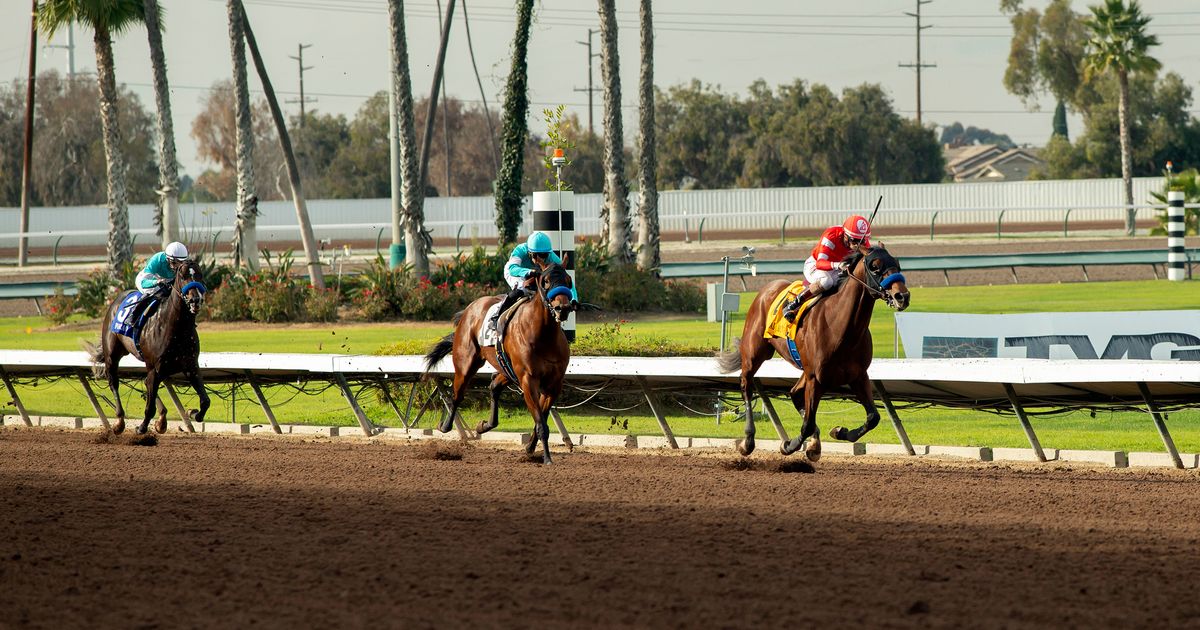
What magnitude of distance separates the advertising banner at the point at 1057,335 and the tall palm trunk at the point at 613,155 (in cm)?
1406

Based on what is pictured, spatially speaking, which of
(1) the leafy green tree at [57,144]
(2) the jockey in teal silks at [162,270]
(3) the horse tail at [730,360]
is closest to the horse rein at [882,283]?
(3) the horse tail at [730,360]

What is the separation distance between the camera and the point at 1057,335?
35.8 feet

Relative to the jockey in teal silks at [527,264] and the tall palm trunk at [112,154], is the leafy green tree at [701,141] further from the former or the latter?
the jockey in teal silks at [527,264]

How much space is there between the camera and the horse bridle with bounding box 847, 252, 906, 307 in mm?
8406

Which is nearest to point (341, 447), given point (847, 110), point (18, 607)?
point (18, 607)

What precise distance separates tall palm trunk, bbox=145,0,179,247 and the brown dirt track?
17.2 meters

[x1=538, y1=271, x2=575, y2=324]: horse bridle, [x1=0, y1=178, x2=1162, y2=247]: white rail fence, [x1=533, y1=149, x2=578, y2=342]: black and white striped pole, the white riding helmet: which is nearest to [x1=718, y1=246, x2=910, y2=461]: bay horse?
[x1=538, y1=271, x2=575, y2=324]: horse bridle

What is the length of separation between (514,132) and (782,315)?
19.5 metres

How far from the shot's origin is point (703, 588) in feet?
17.3

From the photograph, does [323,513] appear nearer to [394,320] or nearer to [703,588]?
[703,588]

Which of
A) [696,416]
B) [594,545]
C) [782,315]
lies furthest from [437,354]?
[594,545]

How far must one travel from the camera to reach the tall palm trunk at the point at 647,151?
26047 mm

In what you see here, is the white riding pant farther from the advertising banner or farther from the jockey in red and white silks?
the advertising banner

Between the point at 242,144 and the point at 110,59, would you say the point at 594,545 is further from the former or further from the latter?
the point at 110,59
